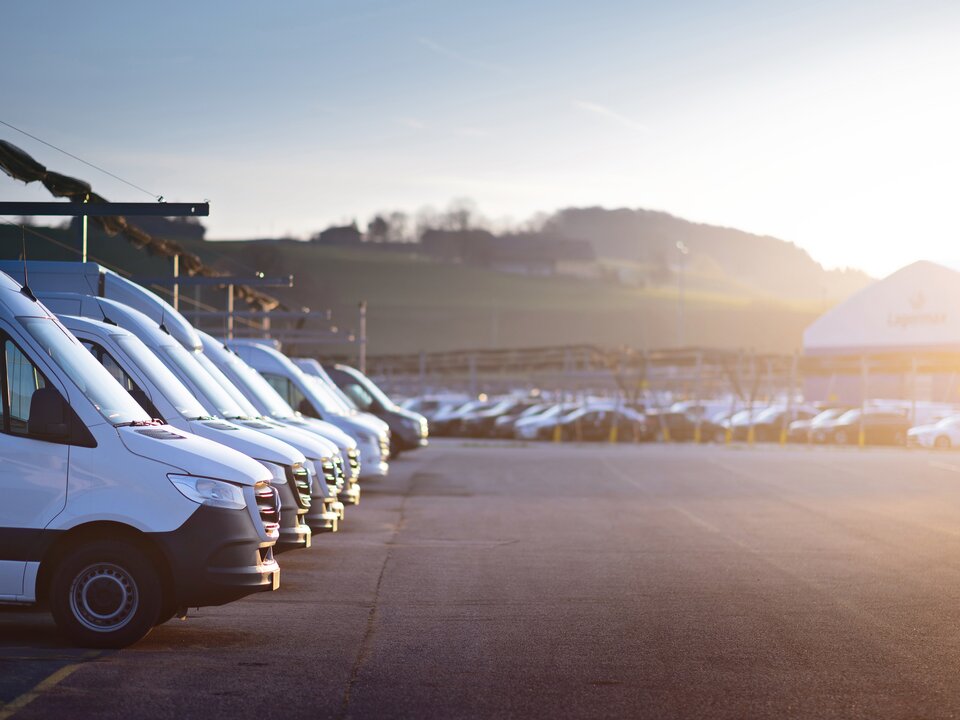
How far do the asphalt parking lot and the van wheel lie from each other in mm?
136

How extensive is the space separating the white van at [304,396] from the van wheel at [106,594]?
41.5 ft

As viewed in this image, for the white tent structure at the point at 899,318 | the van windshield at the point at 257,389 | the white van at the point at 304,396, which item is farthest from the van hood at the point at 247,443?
the white tent structure at the point at 899,318

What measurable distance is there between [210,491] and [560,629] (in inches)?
106

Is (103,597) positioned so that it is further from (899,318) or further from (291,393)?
(899,318)

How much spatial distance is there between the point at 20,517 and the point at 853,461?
30.2m

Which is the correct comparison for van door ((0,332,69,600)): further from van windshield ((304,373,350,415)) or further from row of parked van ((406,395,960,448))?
row of parked van ((406,395,960,448))

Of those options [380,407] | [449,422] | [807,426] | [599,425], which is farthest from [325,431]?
[807,426]

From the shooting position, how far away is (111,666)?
803 centimetres

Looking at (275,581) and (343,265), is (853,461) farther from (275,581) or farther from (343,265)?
(343,265)

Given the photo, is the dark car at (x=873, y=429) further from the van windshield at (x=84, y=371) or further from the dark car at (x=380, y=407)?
the van windshield at (x=84, y=371)

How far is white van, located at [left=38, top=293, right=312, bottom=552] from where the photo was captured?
11.1 m

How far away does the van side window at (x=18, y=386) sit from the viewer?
8555 mm

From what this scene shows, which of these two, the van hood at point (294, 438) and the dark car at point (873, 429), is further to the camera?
the dark car at point (873, 429)

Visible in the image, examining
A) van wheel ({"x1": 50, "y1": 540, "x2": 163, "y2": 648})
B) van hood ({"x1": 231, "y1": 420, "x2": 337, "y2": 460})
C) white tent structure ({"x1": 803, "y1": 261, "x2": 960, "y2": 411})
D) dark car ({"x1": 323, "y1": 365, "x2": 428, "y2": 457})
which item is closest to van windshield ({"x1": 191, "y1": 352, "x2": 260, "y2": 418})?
van hood ({"x1": 231, "y1": 420, "x2": 337, "y2": 460})
